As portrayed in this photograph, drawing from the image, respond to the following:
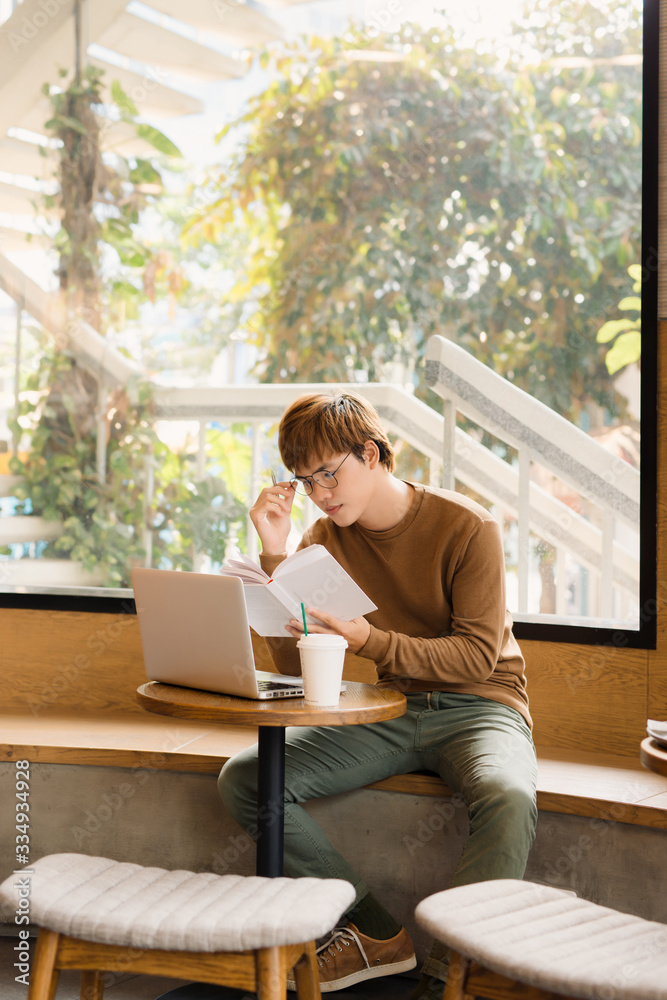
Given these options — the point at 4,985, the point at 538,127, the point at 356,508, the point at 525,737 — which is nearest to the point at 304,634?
the point at 356,508

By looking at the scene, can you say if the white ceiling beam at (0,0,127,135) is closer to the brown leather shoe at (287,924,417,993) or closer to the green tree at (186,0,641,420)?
the green tree at (186,0,641,420)

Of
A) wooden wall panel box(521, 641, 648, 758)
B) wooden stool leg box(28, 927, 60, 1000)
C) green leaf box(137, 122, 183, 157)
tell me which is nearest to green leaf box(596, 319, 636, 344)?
wooden wall panel box(521, 641, 648, 758)

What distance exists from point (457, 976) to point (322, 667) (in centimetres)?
53

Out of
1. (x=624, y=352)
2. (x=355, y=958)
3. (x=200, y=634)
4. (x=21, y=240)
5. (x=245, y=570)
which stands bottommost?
(x=355, y=958)

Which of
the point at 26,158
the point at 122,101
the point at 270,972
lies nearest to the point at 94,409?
the point at 26,158

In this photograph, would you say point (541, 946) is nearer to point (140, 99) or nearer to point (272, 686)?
point (272, 686)

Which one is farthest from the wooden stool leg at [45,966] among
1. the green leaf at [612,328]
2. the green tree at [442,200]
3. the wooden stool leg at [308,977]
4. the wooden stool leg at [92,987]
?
→ the green leaf at [612,328]

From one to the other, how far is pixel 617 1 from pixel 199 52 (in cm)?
134

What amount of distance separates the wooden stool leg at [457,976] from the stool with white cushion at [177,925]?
17cm

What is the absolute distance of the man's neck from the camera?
206cm

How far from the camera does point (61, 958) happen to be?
1.34 m

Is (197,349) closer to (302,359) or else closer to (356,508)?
(302,359)

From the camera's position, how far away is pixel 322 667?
1631 mm

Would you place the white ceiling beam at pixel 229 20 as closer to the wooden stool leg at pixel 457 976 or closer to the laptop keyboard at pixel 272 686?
the laptop keyboard at pixel 272 686
